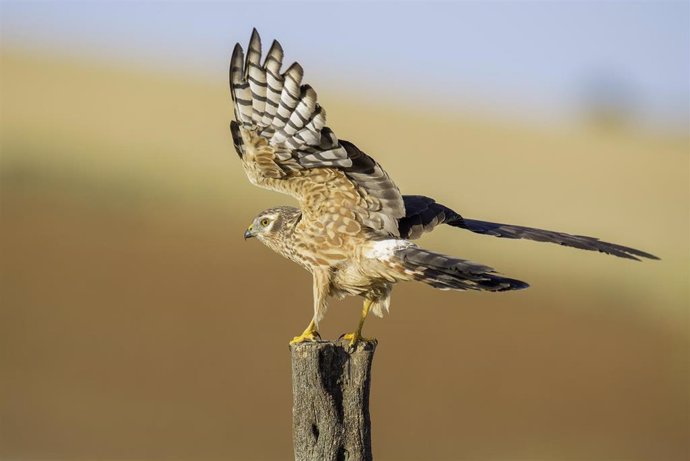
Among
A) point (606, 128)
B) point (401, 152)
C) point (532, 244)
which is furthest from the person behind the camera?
point (606, 128)

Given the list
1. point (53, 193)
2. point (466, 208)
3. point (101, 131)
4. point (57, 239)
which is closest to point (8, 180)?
point (53, 193)

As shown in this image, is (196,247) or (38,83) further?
(38,83)

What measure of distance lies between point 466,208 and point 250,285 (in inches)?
359

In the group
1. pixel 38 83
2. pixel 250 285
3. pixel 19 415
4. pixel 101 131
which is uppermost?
pixel 38 83

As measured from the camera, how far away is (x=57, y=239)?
67.0ft

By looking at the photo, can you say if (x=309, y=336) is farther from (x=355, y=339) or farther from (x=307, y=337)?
(x=355, y=339)

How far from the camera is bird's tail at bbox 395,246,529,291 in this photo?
6.29 m

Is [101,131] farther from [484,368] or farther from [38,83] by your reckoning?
[484,368]

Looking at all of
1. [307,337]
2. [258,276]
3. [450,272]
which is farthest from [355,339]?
[258,276]

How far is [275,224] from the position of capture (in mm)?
7492

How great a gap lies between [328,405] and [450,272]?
1028 mm

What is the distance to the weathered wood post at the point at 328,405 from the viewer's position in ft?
19.9

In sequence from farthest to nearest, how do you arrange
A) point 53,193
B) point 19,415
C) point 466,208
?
point 466,208, point 53,193, point 19,415

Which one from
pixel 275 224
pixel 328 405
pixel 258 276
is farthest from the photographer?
pixel 258 276
